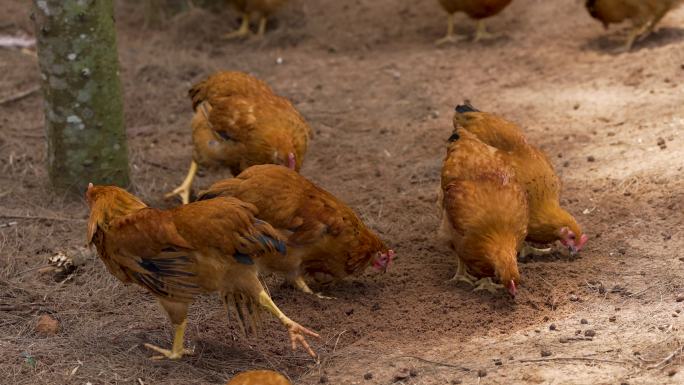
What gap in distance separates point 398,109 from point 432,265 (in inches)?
120

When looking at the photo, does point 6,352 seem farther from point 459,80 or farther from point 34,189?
point 459,80

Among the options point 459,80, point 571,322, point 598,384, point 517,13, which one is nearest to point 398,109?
point 459,80

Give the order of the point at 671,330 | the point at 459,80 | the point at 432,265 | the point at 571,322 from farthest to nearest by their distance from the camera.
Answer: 1. the point at 459,80
2. the point at 432,265
3. the point at 571,322
4. the point at 671,330

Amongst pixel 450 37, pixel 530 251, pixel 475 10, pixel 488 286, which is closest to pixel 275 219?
pixel 488 286

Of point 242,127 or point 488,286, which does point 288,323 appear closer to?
point 488,286

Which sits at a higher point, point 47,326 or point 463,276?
point 463,276

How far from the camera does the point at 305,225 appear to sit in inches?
222

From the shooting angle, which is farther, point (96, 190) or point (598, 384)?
point (96, 190)

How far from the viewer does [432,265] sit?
6363 millimetres

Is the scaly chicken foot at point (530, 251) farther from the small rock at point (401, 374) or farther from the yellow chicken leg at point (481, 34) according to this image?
the yellow chicken leg at point (481, 34)

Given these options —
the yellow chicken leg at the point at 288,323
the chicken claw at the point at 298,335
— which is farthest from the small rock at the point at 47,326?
the chicken claw at the point at 298,335

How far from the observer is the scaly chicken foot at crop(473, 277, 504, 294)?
591 cm

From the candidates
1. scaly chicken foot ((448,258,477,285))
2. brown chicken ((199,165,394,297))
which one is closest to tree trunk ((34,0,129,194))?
brown chicken ((199,165,394,297))

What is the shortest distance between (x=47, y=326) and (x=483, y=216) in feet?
8.87
